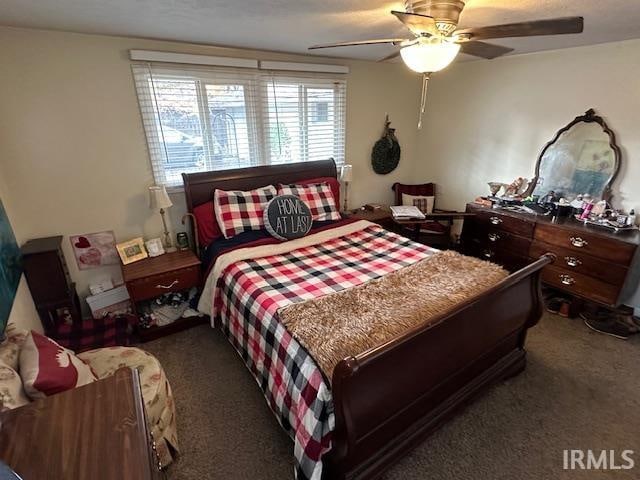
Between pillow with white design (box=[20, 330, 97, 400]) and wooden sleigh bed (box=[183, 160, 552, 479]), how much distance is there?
3.37 feet

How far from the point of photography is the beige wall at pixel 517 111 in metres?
2.54

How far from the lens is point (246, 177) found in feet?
9.66

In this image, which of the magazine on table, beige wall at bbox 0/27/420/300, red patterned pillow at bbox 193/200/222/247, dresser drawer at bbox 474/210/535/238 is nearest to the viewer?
beige wall at bbox 0/27/420/300

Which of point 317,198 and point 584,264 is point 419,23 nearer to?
point 317,198

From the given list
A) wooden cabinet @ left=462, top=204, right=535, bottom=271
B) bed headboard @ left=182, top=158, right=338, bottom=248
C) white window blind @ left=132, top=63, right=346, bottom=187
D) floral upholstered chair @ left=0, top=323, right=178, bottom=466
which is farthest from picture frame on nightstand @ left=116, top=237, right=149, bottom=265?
wooden cabinet @ left=462, top=204, right=535, bottom=271

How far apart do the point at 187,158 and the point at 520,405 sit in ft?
9.78

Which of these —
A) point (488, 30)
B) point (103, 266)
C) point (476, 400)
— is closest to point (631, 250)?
point (476, 400)

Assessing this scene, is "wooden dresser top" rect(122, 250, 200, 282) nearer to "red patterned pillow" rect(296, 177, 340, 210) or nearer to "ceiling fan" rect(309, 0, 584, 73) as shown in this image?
"red patterned pillow" rect(296, 177, 340, 210)

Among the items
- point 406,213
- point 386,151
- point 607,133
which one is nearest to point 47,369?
point 406,213

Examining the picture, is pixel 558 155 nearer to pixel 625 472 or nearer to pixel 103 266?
pixel 625 472

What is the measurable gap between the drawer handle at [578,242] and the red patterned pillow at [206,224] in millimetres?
2840

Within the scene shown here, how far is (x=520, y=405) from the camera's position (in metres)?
1.94

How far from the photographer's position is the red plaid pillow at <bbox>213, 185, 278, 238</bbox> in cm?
266

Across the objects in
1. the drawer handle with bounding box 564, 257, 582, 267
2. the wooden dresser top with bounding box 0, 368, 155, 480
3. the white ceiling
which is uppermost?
the white ceiling
